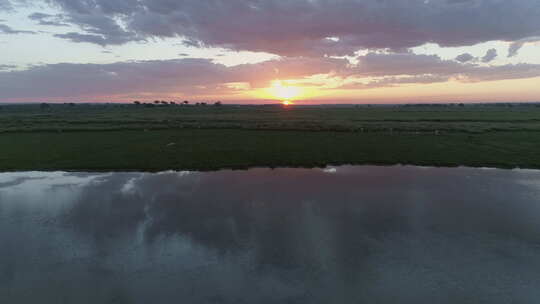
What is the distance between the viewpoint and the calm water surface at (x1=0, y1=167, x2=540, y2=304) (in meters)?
8.38

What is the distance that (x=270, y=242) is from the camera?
11219 millimetres

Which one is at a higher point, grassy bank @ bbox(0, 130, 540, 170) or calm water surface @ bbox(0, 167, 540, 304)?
grassy bank @ bbox(0, 130, 540, 170)

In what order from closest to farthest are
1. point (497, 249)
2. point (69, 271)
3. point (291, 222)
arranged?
point (69, 271)
point (497, 249)
point (291, 222)

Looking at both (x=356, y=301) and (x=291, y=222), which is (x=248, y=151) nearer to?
(x=291, y=222)

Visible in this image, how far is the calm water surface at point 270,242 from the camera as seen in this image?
8.38 metres

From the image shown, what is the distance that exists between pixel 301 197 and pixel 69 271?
37.6 feet

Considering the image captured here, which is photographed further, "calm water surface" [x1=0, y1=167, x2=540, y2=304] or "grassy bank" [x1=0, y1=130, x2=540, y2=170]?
"grassy bank" [x1=0, y1=130, x2=540, y2=170]

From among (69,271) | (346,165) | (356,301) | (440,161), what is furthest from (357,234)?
(440,161)

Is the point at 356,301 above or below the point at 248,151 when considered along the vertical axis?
below

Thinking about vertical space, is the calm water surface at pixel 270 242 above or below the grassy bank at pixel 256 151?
below

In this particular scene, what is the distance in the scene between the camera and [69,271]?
931 centimetres

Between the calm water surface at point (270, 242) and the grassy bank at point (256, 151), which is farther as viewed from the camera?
the grassy bank at point (256, 151)

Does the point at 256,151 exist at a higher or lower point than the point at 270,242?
higher

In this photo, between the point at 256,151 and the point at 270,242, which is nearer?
the point at 270,242
